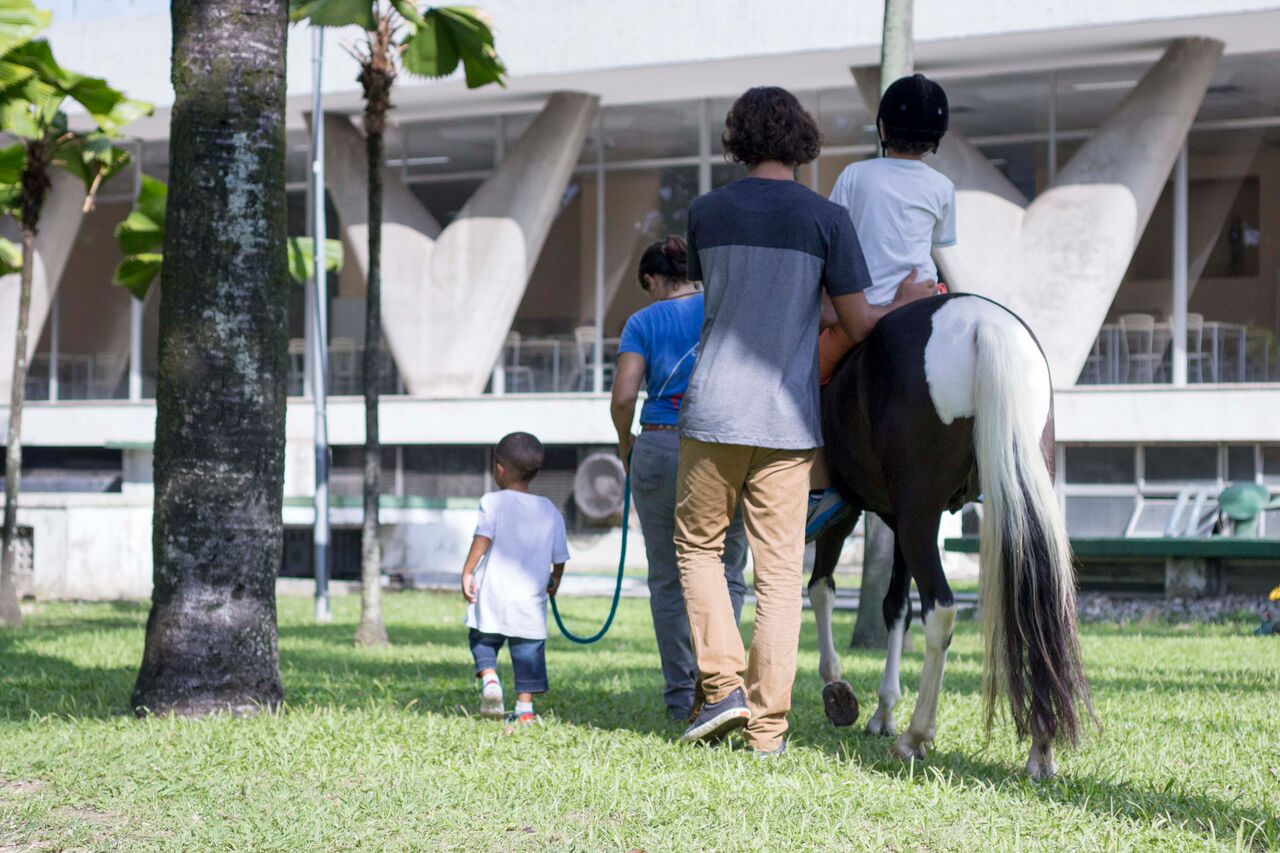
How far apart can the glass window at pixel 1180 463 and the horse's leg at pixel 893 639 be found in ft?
62.8

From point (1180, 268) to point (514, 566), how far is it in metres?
20.6

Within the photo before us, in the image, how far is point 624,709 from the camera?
7121 millimetres

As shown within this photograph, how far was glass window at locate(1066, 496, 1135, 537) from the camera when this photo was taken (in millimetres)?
24422

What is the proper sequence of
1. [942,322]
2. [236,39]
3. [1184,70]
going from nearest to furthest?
[942,322]
[236,39]
[1184,70]

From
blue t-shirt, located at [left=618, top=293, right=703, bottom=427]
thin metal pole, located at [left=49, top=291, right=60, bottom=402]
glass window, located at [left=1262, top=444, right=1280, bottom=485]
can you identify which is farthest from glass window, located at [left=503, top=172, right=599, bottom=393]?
blue t-shirt, located at [left=618, top=293, right=703, bottom=427]

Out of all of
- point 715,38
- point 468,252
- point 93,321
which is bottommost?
point 93,321

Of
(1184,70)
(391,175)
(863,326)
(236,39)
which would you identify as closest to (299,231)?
(391,175)

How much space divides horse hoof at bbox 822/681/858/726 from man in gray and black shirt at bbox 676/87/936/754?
1.89 ft

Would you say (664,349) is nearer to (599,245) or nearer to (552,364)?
(552,364)

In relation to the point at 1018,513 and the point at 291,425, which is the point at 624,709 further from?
the point at 291,425

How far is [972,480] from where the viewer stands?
5.49 meters

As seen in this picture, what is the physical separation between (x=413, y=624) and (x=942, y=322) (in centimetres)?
1066

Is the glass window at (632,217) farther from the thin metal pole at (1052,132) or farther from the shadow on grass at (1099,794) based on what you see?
the shadow on grass at (1099,794)

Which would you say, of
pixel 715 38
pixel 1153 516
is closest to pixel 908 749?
pixel 715 38
